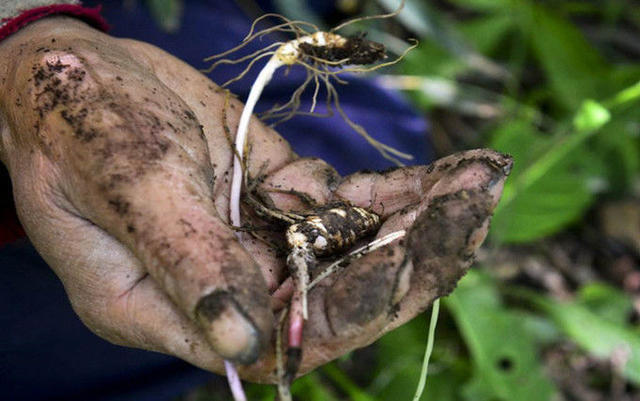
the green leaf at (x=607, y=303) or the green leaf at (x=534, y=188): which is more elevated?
the green leaf at (x=534, y=188)

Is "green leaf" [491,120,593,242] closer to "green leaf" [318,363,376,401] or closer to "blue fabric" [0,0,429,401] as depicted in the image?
"blue fabric" [0,0,429,401]

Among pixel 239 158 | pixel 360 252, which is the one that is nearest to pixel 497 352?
pixel 360 252

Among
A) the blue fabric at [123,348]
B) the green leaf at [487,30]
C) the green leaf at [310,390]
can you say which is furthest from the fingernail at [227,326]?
the green leaf at [487,30]

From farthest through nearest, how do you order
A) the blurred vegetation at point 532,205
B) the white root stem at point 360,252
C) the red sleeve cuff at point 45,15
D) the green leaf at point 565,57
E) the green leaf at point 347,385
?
1. the green leaf at point 565,57
2. the blurred vegetation at point 532,205
3. the green leaf at point 347,385
4. the red sleeve cuff at point 45,15
5. the white root stem at point 360,252

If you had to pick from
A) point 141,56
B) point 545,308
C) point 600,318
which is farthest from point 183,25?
point 600,318

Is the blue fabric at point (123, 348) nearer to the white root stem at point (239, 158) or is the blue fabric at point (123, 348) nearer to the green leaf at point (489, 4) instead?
the white root stem at point (239, 158)

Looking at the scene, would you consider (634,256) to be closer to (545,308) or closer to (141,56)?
(545,308)

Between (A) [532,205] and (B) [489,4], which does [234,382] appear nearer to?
(A) [532,205]
